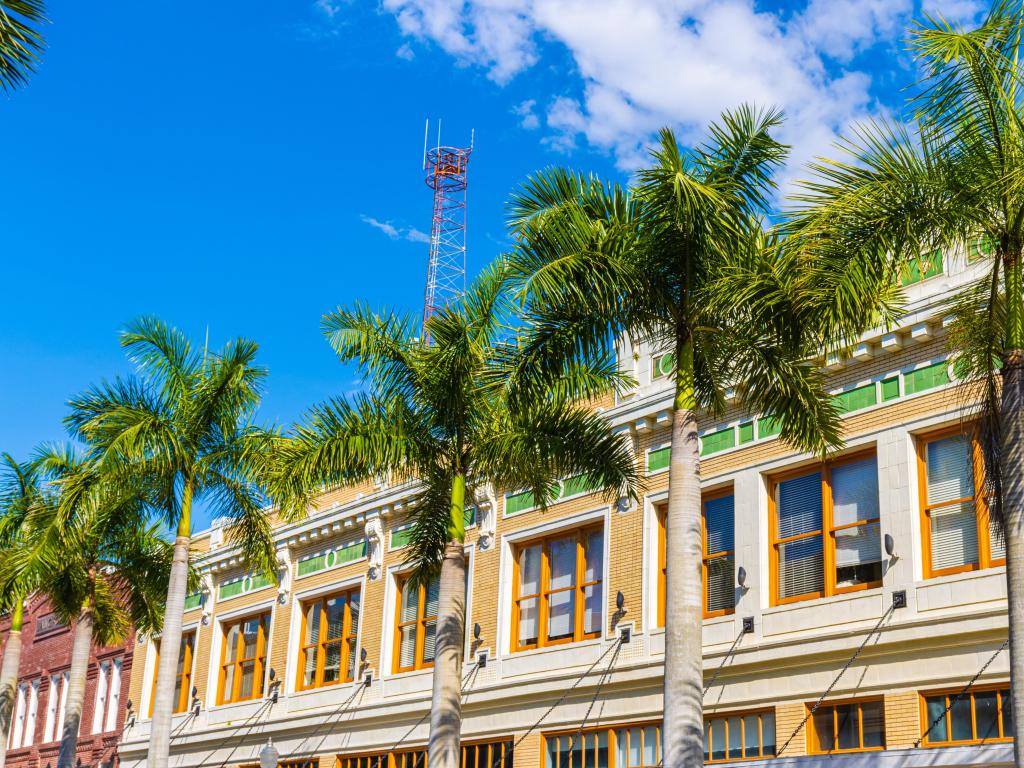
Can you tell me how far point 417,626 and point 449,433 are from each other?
11.8 m

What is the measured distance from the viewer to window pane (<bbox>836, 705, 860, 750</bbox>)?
22766 millimetres

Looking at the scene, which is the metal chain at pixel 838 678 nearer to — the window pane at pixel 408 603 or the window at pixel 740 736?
the window at pixel 740 736

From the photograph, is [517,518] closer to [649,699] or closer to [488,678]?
[488,678]

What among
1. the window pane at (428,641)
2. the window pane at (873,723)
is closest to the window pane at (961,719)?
the window pane at (873,723)

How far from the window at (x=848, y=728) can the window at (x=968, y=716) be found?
0.87 metres

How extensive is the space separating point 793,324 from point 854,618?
25.0 ft

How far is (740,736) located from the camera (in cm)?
2473

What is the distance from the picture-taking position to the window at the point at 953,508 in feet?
72.4

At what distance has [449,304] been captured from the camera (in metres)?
22.8

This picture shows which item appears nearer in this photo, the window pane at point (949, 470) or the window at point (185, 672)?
the window pane at point (949, 470)

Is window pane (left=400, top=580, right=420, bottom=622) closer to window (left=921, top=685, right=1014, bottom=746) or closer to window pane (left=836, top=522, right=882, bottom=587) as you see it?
window pane (left=836, top=522, right=882, bottom=587)

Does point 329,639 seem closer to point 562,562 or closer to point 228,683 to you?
point 228,683

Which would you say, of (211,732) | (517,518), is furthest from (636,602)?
(211,732)

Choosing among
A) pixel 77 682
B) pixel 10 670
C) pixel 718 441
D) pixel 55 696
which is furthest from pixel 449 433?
pixel 55 696
